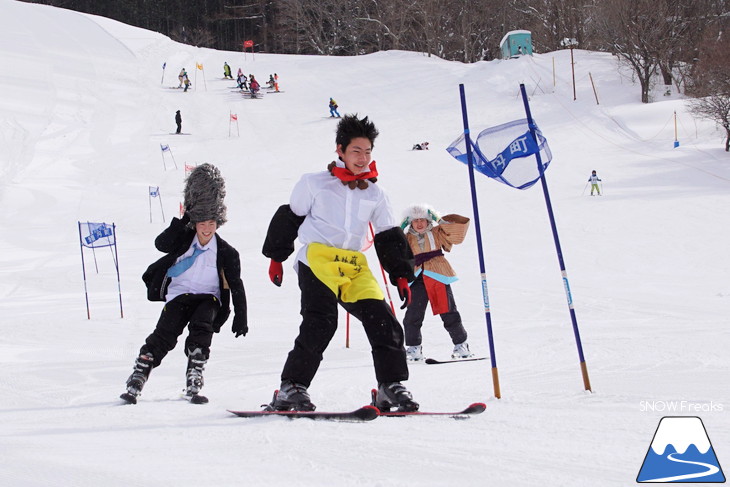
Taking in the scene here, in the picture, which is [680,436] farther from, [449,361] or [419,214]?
[419,214]

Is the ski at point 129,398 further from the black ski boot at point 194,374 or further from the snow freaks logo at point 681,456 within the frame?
the snow freaks logo at point 681,456

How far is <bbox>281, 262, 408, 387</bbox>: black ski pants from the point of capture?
4293mm

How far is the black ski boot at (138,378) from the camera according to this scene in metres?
4.93

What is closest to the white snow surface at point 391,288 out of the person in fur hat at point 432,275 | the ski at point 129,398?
the ski at point 129,398

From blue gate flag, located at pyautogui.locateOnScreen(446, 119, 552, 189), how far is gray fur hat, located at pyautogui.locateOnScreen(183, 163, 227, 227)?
1.72 meters

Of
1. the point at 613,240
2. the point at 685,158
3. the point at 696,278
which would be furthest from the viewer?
the point at 685,158

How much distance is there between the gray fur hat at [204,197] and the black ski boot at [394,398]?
75.3 inches

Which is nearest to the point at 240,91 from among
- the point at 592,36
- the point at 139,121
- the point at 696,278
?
the point at 139,121

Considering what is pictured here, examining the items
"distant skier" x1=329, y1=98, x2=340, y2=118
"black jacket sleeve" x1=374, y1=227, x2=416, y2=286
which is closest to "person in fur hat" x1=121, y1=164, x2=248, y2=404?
"black jacket sleeve" x1=374, y1=227, x2=416, y2=286

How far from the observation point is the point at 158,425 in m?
3.95

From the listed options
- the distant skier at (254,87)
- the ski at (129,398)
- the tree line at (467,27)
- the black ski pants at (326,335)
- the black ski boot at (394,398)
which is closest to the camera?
the black ski boot at (394,398)

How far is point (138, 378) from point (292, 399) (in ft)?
4.53

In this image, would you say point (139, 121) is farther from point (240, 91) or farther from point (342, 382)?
point (342, 382)

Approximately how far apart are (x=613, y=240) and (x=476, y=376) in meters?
11.1
